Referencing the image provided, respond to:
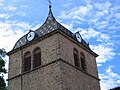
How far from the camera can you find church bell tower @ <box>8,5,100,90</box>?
2167 centimetres

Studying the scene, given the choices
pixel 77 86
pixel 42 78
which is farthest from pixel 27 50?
pixel 77 86

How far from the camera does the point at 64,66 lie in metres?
21.8

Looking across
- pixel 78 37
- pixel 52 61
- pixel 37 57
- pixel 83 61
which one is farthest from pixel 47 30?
pixel 83 61

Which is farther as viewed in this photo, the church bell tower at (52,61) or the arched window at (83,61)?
the arched window at (83,61)

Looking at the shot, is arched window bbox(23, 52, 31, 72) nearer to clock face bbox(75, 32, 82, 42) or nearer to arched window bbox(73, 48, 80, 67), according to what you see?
arched window bbox(73, 48, 80, 67)

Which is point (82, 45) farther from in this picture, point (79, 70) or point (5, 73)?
point (5, 73)

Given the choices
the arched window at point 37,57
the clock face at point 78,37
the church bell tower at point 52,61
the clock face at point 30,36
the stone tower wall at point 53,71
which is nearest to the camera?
the stone tower wall at point 53,71

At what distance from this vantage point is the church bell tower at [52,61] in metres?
21.7

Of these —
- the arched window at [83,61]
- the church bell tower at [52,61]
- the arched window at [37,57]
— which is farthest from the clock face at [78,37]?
the arched window at [37,57]

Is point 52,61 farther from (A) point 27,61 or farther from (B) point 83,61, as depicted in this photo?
(B) point 83,61

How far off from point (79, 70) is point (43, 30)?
165 inches

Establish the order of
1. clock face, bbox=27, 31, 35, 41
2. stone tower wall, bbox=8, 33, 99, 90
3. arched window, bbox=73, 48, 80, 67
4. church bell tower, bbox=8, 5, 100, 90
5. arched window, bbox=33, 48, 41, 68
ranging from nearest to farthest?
stone tower wall, bbox=8, 33, 99, 90 < church bell tower, bbox=8, 5, 100, 90 < arched window, bbox=33, 48, 41, 68 < arched window, bbox=73, 48, 80, 67 < clock face, bbox=27, 31, 35, 41

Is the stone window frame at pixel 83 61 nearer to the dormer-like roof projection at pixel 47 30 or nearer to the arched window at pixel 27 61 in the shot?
the dormer-like roof projection at pixel 47 30

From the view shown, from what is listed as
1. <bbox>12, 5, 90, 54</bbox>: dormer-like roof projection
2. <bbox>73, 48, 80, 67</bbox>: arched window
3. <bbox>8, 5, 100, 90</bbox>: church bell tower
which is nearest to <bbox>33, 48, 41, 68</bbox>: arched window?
<bbox>8, 5, 100, 90</bbox>: church bell tower
